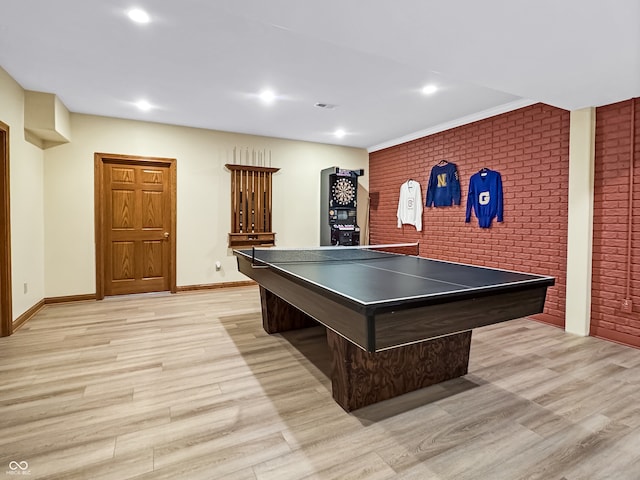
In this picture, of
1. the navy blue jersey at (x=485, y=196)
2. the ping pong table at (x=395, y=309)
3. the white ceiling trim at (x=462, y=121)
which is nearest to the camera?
the ping pong table at (x=395, y=309)

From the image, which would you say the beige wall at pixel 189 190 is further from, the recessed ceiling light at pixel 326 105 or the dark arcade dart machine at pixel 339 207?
the recessed ceiling light at pixel 326 105

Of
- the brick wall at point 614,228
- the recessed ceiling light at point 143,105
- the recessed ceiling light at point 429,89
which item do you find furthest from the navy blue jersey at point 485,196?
the recessed ceiling light at point 143,105

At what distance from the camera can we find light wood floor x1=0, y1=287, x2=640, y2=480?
5.35 ft

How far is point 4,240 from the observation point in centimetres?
341

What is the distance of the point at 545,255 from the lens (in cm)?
395

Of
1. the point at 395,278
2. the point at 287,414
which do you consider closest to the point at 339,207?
the point at 395,278

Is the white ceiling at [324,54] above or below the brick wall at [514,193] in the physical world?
above

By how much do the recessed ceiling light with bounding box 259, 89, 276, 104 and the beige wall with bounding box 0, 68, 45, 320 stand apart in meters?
2.49

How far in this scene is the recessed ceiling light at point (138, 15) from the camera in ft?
7.85

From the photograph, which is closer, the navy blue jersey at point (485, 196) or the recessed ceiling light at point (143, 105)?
the recessed ceiling light at point (143, 105)

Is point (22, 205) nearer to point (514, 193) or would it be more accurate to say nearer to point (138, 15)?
point (138, 15)

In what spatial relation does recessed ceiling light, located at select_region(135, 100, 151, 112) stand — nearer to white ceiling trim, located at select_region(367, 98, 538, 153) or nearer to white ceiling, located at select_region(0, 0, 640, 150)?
white ceiling, located at select_region(0, 0, 640, 150)

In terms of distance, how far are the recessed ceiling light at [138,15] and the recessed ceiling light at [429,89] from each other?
2709mm

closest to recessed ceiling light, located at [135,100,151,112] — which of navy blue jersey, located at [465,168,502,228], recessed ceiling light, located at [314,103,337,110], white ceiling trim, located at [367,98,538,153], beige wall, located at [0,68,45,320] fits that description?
beige wall, located at [0,68,45,320]
